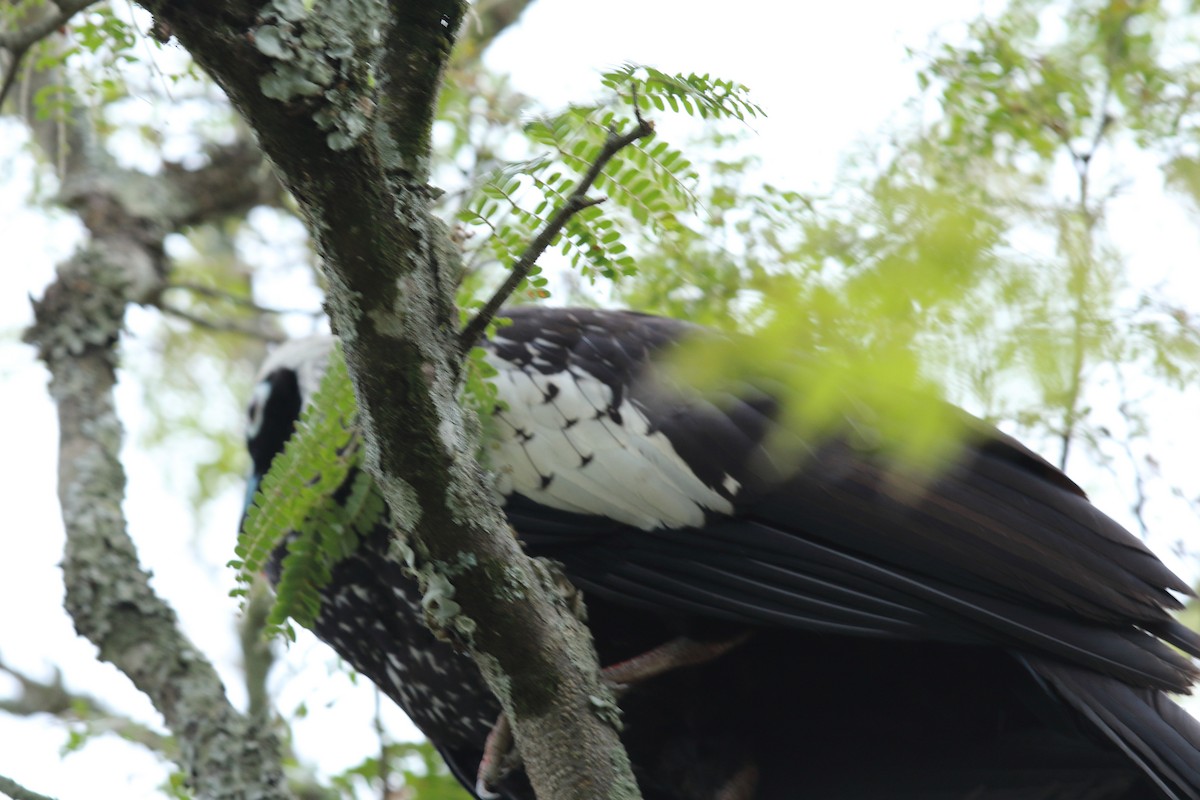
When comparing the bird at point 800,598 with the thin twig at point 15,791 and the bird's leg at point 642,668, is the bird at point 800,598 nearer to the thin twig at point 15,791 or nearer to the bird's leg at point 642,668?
the bird's leg at point 642,668

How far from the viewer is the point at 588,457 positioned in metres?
2.96

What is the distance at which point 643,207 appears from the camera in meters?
2.51

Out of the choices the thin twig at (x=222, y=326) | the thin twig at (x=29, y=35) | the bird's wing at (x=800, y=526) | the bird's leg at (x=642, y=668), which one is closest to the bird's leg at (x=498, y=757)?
the bird's leg at (x=642, y=668)

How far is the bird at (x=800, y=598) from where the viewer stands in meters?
2.62

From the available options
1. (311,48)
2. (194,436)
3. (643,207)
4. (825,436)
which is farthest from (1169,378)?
(194,436)

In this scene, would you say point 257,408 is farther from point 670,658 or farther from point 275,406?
point 670,658

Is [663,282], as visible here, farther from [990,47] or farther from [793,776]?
[793,776]

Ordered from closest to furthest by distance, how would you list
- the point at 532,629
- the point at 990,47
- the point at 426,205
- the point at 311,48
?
1. the point at 311,48
2. the point at 426,205
3. the point at 532,629
4. the point at 990,47

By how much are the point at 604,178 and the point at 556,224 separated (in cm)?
63

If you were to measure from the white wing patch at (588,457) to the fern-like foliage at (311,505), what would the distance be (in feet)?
1.13

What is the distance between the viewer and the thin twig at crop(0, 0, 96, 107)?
285 cm

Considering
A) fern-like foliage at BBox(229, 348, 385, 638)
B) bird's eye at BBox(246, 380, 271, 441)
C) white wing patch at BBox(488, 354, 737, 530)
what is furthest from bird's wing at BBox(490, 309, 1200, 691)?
bird's eye at BBox(246, 380, 271, 441)

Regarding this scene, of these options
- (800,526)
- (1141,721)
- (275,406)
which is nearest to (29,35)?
(275,406)

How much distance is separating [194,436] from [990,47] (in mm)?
3936
